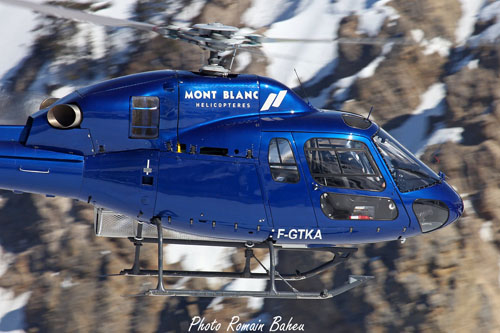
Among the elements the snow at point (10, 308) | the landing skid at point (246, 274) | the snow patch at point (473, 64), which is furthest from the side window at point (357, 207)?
the snow at point (10, 308)

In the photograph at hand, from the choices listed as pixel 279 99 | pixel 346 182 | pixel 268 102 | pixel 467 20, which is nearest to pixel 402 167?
pixel 346 182

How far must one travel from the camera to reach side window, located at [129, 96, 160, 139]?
8.87 metres

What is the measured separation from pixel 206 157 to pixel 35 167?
240 cm

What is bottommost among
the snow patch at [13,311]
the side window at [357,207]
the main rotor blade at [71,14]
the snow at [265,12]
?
the snow patch at [13,311]

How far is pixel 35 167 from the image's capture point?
29.5 ft

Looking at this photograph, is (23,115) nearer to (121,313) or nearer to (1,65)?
(121,313)

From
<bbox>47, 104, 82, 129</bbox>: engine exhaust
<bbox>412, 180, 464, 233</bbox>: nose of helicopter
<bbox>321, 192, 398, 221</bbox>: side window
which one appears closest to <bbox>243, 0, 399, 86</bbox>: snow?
<bbox>412, 180, 464, 233</bbox>: nose of helicopter

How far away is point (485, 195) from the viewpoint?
48.4 feet

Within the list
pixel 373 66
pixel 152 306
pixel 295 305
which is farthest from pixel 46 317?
pixel 373 66

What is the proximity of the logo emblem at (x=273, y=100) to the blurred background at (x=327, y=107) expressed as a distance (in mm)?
5098

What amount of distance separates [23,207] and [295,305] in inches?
288

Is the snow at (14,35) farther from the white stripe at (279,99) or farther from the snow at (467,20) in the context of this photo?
the snow at (467,20)

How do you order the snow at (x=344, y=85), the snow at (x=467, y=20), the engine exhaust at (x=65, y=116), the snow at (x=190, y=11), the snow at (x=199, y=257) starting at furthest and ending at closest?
the snow at (x=190, y=11) < the snow at (x=467, y=20) < the snow at (x=344, y=85) < the snow at (x=199, y=257) < the engine exhaust at (x=65, y=116)

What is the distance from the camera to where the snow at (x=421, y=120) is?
15.8 meters
